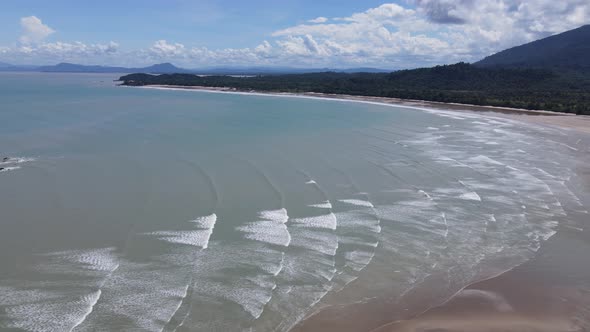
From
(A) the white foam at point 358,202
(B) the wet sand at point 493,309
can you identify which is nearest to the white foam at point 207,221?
(A) the white foam at point 358,202

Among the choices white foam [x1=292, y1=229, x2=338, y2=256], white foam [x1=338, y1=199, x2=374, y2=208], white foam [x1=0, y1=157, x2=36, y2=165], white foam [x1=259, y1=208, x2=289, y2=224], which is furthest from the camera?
white foam [x1=0, y1=157, x2=36, y2=165]

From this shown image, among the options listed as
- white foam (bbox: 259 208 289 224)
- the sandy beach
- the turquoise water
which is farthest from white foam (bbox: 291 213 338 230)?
the sandy beach

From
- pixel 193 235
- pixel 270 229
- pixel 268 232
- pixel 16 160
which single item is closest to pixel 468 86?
pixel 16 160

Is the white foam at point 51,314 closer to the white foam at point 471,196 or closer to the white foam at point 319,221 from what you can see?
the white foam at point 319,221

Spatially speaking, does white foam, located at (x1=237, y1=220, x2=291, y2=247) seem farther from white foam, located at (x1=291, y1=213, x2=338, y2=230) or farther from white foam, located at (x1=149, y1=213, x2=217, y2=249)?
white foam, located at (x1=149, y1=213, x2=217, y2=249)

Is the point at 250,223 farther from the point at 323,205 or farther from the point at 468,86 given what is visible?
the point at 468,86

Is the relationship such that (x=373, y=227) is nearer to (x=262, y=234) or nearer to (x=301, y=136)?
(x=262, y=234)

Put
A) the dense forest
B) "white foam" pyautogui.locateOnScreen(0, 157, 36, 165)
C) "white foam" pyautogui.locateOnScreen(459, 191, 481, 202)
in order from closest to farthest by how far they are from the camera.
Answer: "white foam" pyautogui.locateOnScreen(459, 191, 481, 202) → "white foam" pyautogui.locateOnScreen(0, 157, 36, 165) → the dense forest
